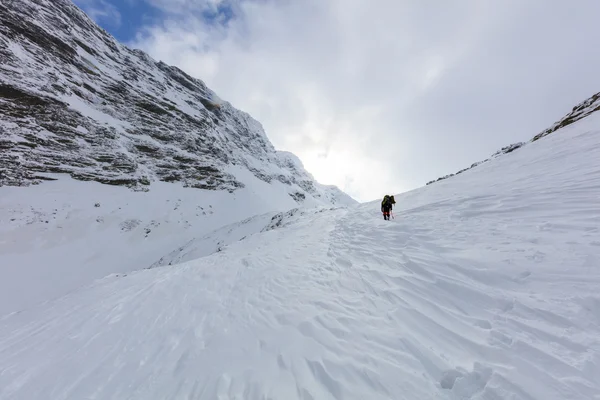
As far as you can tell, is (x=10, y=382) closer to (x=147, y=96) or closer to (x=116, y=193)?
(x=116, y=193)

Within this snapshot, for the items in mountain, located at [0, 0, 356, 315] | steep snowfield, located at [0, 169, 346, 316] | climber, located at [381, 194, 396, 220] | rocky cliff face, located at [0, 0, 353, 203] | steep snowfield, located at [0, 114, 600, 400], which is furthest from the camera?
rocky cliff face, located at [0, 0, 353, 203]

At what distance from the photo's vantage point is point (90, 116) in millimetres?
37688

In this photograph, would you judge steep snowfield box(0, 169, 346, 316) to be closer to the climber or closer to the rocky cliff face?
the rocky cliff face

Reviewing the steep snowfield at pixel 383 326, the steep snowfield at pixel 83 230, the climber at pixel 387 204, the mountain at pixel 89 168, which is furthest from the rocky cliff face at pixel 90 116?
the climber at pixel 387 204

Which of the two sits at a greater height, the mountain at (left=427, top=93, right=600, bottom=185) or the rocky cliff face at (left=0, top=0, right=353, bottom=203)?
the rocky cliff face at (left=0, top=0, right=353, bottom=203)

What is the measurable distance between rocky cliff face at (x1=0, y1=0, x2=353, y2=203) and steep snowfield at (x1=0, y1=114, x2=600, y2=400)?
31.7 meters

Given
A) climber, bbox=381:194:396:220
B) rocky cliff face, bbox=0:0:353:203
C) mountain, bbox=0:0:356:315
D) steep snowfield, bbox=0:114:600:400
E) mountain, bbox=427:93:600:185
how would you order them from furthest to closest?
rocky cliff face, bbox=0:0:353:203
mountain, bbox=0:0:356:315
mountain, bbox=427:93:600:185
climber, bbox=381:194:396:220
steep snowfield, bbox=0:114:600:400

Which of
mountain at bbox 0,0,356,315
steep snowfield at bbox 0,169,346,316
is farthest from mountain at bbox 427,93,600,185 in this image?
mountain at bbox 0,0,356,315

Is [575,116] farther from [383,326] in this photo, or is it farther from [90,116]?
[90,116]

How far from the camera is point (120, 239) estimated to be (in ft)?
88.6

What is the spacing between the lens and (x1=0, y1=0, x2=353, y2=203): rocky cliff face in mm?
29688

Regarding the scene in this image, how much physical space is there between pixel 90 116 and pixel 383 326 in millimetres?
51467

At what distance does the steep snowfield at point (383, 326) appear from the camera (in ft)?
9.35

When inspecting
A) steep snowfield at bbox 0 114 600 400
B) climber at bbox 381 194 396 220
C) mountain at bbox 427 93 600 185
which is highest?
mountain at bbox 427 93 600 185
